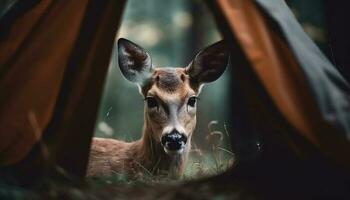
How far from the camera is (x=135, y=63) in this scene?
20.9 feet

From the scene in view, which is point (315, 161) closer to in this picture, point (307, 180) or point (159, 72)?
point (307, 180)

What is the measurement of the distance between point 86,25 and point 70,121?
0.72m

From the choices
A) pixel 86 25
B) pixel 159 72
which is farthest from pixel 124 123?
pixel 86 25

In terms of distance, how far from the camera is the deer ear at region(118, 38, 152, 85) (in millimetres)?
6254

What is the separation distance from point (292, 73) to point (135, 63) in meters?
1.93

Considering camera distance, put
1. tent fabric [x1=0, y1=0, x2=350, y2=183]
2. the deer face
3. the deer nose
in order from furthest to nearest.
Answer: the deer face < the deer nose < tent fabric [x1=0, y1=0, x2=350, y2=183]

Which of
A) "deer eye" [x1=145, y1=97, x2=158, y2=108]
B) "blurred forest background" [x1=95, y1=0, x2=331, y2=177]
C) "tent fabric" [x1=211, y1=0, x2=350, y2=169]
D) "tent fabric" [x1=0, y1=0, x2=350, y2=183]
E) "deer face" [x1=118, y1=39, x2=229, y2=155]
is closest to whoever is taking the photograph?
"tent fabric" [x1=211, y1=0, x2=350, y2=169]

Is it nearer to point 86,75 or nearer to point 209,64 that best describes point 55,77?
point 86,75

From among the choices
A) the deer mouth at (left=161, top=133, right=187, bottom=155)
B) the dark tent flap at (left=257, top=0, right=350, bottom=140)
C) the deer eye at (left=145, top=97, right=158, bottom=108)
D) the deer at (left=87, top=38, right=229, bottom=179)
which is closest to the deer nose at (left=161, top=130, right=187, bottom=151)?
the deer mouth at (left=161, top=133, right=187, bottom=155)

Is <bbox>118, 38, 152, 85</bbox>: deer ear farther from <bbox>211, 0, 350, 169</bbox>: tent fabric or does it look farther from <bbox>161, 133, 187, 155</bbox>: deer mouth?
<bbox>211, 0, 350, 169</bbox>: tent fabric

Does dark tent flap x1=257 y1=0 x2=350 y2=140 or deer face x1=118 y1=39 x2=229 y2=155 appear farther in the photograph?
deer face x1=118 y1=39 x2=229 y2=155

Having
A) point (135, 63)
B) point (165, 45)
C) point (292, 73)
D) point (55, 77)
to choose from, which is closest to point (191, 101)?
point (135, 63)

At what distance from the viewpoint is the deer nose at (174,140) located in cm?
578

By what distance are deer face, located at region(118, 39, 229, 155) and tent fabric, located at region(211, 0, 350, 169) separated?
125cm
